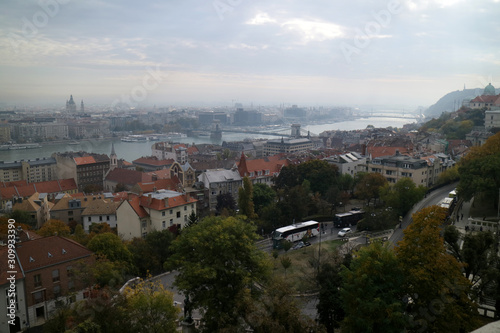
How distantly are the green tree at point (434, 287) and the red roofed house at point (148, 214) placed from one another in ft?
22.9

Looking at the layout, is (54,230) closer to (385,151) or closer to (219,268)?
(219,268)

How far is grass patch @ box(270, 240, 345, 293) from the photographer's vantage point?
6.90 m

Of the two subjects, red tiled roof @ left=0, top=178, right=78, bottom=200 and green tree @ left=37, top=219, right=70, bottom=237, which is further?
red tiled roof @ left=0, top=178, right=78, bottom=200

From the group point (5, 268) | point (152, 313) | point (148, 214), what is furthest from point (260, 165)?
point (152, 313)

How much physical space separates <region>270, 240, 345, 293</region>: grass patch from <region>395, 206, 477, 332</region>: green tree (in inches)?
70.1

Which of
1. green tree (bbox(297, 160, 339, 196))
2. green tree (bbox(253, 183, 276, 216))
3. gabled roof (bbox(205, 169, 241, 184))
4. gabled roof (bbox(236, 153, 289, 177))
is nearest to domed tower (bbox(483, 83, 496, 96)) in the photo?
gabled roof (bbox(236, 153, 289, 177))

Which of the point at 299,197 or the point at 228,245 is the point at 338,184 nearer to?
the point at 299,197

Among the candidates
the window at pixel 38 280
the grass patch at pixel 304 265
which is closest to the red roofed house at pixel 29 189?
the window at pixel 38 280

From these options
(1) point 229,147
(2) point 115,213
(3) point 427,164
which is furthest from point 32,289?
(1) point 229,147

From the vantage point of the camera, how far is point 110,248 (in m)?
7.52

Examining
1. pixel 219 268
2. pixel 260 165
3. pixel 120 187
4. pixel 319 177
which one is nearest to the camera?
pixel 219 268

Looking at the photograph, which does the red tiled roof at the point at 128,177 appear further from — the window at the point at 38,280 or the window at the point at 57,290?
the window at the point at 38,280

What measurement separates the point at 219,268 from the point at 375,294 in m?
1.78

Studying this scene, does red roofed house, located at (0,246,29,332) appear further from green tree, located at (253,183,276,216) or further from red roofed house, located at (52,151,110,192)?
red roofed house, located at (52,151,110,192)
